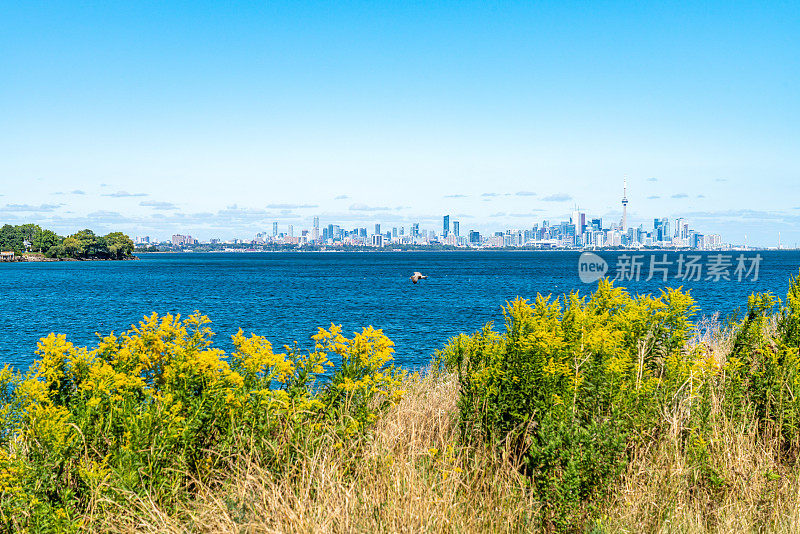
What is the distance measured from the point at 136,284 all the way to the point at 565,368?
89740 mm

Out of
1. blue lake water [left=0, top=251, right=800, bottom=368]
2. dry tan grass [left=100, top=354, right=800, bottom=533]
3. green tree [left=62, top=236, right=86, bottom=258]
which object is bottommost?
blue lake water [left=0, top=251, right=800, bottom=368]

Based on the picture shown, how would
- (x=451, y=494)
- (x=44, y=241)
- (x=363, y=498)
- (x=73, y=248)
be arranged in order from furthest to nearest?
(x=44, y=241)
(x=73, y=248)
(x=451, y=494)
(x=363, y=498)

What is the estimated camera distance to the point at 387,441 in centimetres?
558

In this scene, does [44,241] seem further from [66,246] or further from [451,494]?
[451,494]

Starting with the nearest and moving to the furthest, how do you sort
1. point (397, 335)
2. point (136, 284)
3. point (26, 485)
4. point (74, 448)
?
1. point (26, 485)
2. point (74, 448)
3. point (397, 335)
4. point (136, 284)

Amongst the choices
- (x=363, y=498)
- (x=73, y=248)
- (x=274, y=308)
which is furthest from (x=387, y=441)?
(x=73, y=248)

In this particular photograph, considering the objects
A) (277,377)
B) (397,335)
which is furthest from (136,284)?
(277,377)

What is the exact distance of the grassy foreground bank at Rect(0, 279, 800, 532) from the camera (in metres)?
4.54

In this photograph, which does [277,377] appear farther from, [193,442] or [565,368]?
[565,368]

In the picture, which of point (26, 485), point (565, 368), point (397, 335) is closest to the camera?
point (26, 485)

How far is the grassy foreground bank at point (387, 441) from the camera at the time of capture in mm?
4543

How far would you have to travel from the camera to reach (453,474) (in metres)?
5.05

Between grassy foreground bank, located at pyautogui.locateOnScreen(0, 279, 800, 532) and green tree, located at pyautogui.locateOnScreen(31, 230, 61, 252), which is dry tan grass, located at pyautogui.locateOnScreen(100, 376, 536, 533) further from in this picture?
green tree, located at pyautogui.locateOnScreen(31, 230, 61, 252)

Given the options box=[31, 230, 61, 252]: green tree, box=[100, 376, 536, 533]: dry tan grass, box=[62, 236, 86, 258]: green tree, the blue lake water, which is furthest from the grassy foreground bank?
box=[31, 230, 61, 252]: green tree
